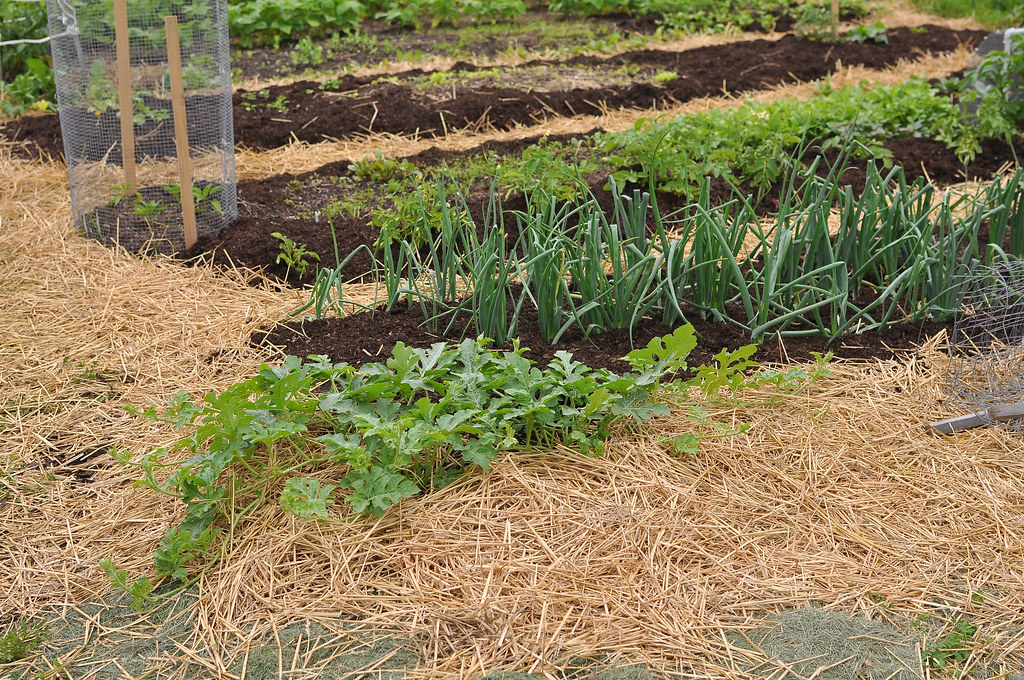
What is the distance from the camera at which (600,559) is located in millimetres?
2230

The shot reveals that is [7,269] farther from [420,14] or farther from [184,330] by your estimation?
[420,14]

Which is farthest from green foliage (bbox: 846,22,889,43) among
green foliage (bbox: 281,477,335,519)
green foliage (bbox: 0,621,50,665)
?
green foliage (bbox: 0,621,50,665)

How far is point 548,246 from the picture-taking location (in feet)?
9.97

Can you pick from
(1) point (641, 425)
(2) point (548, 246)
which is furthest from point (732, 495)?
(2) point (548, 246)

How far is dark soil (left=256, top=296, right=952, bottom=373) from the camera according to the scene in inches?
120

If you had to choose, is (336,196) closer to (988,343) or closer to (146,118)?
(146,118)

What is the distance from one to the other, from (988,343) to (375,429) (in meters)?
2.18

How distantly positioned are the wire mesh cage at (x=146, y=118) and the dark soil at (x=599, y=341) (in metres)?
1.31

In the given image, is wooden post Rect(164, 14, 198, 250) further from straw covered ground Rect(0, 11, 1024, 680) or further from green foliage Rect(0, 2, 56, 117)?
green foliage Rect(0, 2, 56, 117)

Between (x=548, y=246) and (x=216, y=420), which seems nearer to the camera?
(x=216, y=420)

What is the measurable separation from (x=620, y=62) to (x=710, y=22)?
2.18m

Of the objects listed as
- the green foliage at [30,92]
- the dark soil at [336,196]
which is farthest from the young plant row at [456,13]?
the dark soil at [336,196]

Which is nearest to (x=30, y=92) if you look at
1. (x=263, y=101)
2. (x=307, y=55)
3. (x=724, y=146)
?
(x=263, y=101)

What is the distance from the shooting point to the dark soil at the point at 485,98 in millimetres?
5914
